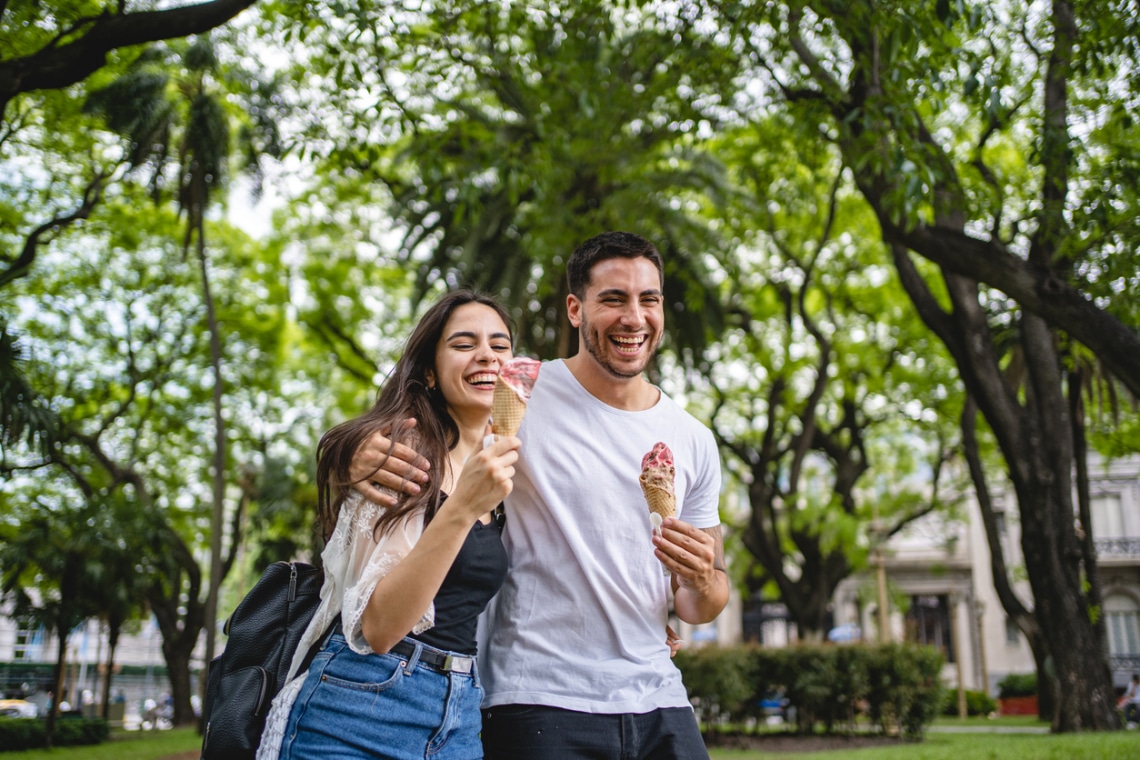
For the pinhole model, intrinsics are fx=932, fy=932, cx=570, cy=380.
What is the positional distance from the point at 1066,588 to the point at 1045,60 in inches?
265

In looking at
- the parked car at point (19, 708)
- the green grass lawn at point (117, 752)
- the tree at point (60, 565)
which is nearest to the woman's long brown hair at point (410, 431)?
the green grass lawn at point (117, 752)

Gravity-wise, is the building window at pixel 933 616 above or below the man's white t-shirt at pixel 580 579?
below

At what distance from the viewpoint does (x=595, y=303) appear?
10.3ft

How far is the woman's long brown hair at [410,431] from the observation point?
267 centimetres

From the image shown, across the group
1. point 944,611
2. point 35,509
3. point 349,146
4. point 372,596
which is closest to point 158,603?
point 35,509

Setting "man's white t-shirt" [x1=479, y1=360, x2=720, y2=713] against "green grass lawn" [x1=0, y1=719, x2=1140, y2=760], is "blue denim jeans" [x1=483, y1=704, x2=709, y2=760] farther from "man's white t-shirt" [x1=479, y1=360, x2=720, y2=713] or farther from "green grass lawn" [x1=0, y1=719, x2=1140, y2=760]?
"green grass lawn" [x1=0, y1=719, x2=1140, y2=760]

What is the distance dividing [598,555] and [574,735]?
0.53m

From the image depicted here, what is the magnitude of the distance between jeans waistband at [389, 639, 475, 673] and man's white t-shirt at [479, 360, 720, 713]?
0.23 meters

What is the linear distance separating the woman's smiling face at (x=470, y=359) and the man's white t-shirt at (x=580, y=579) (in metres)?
A: 0.19

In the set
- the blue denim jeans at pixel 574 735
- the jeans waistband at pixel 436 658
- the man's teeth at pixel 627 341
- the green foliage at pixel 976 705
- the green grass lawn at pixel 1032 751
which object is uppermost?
the man's teeth at pixel 627 341

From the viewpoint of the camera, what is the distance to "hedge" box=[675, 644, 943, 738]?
16219 millimetres

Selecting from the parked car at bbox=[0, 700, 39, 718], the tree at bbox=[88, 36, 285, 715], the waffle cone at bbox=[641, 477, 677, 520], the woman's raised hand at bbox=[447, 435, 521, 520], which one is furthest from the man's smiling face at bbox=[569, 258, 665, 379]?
the parked car at bbox=[0, 700, 39, 718]

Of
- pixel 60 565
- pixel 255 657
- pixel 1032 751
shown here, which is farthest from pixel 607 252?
pixel 60 565

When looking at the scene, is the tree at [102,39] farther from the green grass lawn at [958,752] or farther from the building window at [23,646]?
the building window at [23,646]
